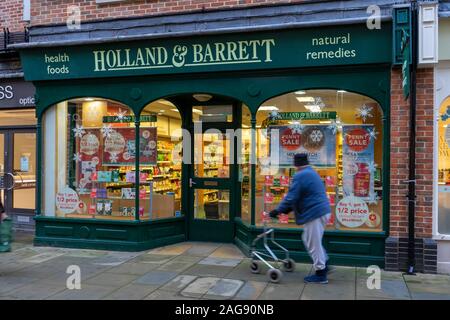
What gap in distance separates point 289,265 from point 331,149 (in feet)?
7.02

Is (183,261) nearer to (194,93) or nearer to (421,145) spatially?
(194,93)

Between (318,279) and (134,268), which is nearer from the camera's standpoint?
(318,279)

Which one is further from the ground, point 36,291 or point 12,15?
point 12,15

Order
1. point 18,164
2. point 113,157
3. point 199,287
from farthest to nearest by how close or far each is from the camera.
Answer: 1. point 18,164
2. point 113,157
3. point 199,287

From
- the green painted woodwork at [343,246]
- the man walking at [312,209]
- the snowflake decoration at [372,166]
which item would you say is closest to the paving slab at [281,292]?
the man walking at [312,209]

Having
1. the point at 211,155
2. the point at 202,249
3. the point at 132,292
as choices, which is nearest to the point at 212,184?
the point at 211,155

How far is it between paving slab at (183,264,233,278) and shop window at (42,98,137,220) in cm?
210

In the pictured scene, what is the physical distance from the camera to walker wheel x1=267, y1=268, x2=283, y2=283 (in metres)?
6.38

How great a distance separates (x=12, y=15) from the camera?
1043 cm

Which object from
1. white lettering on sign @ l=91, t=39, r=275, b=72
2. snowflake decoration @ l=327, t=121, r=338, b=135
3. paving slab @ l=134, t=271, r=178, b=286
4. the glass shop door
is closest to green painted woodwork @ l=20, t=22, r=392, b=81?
white lettering on sign @ l=91, t=39, r=275, b=72

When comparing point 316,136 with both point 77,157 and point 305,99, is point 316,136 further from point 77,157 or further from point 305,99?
point 77,157

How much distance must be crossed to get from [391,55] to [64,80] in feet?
19.4

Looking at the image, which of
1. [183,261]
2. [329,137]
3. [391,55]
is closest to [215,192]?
[183,261]

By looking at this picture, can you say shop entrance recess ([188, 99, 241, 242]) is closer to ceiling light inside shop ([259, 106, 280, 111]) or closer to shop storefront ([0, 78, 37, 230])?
ceiling light inside shop ([259, 106, 280, 111])
